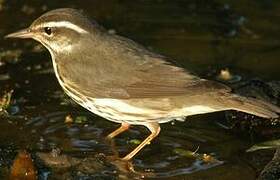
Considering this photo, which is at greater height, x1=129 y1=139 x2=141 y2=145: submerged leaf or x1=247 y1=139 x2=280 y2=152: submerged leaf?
x1=247 y1=139 x2=280 y2=152: submerged leaf

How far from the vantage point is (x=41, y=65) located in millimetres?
10328

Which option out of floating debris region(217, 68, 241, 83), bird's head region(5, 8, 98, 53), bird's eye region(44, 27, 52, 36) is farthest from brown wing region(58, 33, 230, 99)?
floating debris region(217, 68, 241, 83)

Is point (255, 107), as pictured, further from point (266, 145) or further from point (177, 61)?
point (177, 61)

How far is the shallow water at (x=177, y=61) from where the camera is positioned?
Result: 26.3 ft

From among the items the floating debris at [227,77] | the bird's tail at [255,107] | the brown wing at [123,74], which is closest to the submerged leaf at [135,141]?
the brown wing at [123,74]

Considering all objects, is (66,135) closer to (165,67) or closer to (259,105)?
(165,67)

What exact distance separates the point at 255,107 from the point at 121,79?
4.57 feet

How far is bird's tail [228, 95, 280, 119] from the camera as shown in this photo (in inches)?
289

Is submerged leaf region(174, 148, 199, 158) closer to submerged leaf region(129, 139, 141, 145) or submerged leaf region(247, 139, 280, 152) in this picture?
submerged leaf region(129, 139, 141, 145)

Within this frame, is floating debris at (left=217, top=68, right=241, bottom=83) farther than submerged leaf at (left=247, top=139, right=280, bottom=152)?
Yes

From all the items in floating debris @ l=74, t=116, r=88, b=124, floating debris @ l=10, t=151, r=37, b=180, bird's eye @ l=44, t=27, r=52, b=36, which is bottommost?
floating debris @ l=74, t=116, r=88, b=124

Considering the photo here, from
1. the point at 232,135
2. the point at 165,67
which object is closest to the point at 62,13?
the point at 165,67

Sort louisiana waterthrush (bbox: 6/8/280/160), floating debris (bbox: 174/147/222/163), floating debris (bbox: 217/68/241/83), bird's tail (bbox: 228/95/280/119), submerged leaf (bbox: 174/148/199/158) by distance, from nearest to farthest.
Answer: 1. bird's tail (bbox: 228/95/280/119)
2. louisiana waterthrush (bbox: 6/8/280/160)
3. floating debris (bbox: 174/147/222/163)
4. submerged leaf (bbox: 174/148/199/158)
5. floating debris (bbox: 217/68/241/83)

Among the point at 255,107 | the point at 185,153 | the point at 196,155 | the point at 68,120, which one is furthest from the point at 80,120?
the point at 255,107
